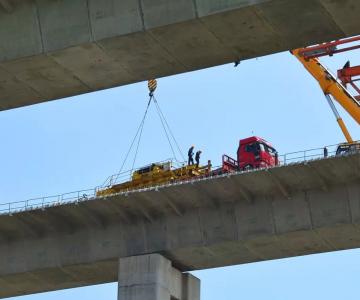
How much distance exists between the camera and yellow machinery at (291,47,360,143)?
172 ft

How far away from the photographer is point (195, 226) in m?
35.9

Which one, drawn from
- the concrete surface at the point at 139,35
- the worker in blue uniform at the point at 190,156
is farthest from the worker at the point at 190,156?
the concrete surface at the point at 139,35

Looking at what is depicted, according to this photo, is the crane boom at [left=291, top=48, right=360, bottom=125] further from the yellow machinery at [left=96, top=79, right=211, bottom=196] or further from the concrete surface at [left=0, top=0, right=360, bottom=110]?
the concrete surface at [left=0, top=0, right=360, bottom=110]

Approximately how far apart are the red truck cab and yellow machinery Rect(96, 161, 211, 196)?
2259 mm

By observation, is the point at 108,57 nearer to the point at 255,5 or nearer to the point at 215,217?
the point at 255,5

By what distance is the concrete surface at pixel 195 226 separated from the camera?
33.9 m

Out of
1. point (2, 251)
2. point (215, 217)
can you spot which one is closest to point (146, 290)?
point (215, 217)

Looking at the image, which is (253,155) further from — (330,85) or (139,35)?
(139,35)

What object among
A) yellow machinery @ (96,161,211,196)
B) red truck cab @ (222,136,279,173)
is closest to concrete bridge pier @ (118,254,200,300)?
yellow machinery @ (96,161,211,196)

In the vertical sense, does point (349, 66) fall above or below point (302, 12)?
above

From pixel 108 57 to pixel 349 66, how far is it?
31.5 metres

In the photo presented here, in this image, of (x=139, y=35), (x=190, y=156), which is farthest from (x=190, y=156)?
(x=139, y=35)

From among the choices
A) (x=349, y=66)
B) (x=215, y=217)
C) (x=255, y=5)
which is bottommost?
Answer: (x=255, y=5)

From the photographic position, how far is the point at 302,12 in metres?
20.0
